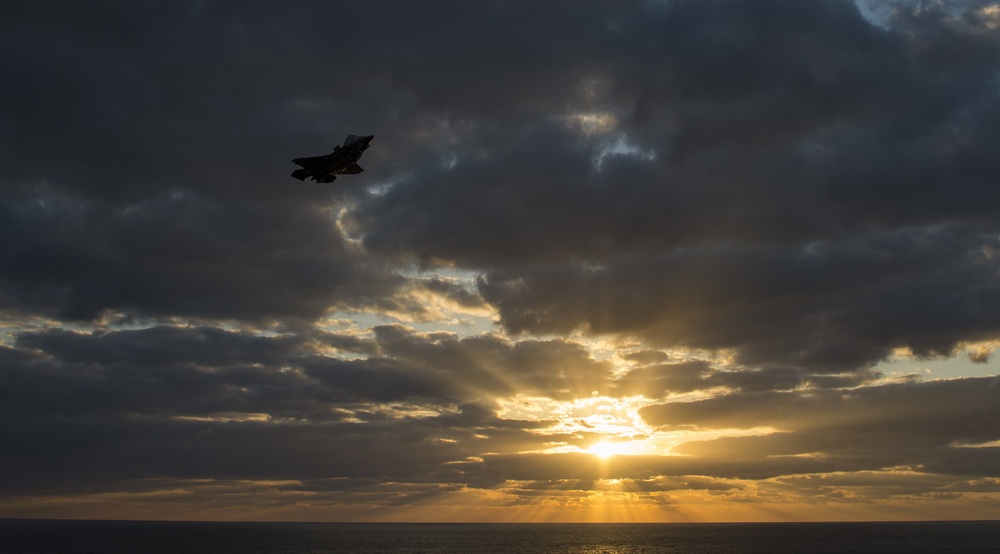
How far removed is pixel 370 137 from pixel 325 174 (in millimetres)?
5962

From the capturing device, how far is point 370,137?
3100 inches

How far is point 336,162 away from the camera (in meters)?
77.9

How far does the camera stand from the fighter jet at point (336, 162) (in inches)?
3063

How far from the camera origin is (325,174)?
7906 cm

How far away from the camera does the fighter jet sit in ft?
255
